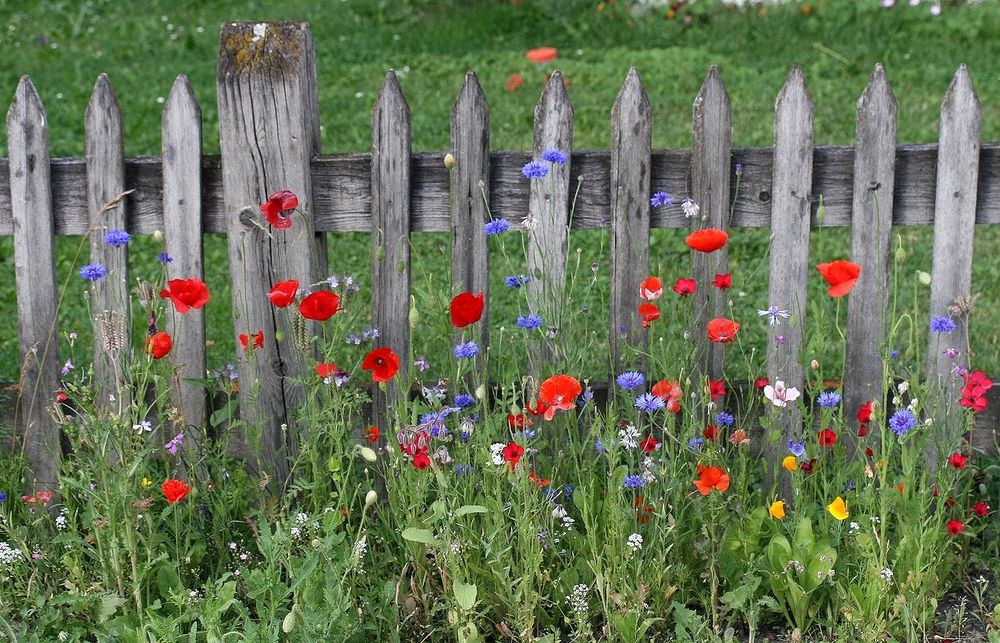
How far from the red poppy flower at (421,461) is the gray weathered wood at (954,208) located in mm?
1331

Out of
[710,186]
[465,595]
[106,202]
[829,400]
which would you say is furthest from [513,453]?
[106,202]

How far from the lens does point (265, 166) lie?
337cm

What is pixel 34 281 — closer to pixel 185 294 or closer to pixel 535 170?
pixel 185 294

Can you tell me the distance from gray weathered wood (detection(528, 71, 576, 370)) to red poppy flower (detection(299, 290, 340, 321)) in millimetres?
610

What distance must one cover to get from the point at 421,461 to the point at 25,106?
4.90ft

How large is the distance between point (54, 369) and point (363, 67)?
5.17m

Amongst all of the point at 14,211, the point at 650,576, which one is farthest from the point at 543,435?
the point at 14,211

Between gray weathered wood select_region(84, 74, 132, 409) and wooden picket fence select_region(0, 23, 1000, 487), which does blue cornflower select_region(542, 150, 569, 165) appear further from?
gray weathered wood select_region(84, 74, 132, 409)

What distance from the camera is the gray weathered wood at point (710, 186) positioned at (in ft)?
10.9

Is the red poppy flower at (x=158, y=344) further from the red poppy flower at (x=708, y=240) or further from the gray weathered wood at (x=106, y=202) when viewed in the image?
the red poppy flower at (x=708, y=240)

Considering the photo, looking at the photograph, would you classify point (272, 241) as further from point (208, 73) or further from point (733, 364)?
point (208, 73)

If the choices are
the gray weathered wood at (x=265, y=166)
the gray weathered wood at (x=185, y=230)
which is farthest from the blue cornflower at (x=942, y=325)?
the gray weathered wood at (x=185, y=230)

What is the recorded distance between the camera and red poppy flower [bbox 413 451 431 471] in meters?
2.72

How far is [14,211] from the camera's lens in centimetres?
345
